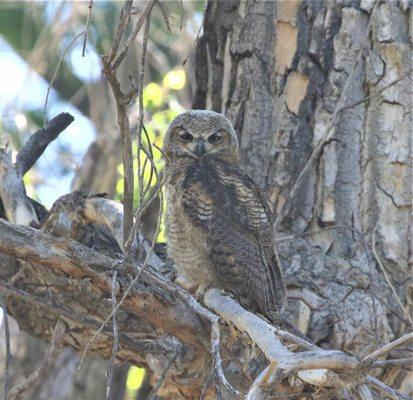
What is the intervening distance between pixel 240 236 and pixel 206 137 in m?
0.78

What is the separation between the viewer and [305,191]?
4.59 meters

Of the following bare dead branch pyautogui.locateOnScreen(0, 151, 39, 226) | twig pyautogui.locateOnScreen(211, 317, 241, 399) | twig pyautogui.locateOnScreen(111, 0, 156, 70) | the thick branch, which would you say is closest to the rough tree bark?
bare dead branch pyautogui.locateOnScreen(0, 151, 39, 226)

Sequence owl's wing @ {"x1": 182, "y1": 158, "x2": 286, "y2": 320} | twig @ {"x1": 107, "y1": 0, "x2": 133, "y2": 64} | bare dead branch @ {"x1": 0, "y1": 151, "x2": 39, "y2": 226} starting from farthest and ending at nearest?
1. bare dead branch @ {"x1": 0, "y1": 151, "x2": 39, "y2": 226}
2. owl's wing @ {"x1": 182, "y1": 158, "x2": 286, "y2": 320}
3. twig @ {"x1": 107, "y1": 0, "x2": 133, "y2": 64}

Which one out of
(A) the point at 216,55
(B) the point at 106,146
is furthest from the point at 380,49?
(B) the point at 106,146

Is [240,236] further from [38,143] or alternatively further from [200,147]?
[38,143]

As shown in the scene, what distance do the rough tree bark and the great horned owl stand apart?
160 millimetres

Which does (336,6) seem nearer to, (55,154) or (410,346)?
(410,346)

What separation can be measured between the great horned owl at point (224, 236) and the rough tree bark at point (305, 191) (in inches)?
6.3

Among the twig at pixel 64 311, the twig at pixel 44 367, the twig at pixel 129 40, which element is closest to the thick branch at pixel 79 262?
the twig at pixel 64 311

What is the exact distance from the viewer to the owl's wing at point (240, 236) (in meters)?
4.04

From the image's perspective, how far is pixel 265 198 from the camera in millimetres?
4273

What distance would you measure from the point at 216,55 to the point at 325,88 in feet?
2.47

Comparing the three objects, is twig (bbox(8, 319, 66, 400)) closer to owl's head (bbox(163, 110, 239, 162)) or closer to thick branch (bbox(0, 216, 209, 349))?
thick branch (bbox(0, 216, 209, 349))

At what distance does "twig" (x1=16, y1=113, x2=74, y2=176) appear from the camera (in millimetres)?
4535
